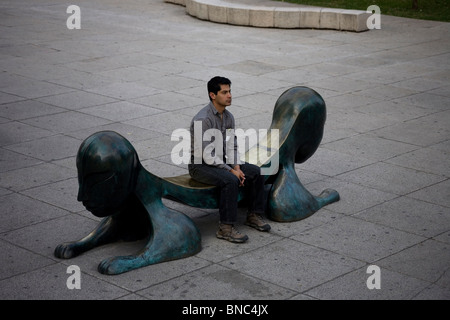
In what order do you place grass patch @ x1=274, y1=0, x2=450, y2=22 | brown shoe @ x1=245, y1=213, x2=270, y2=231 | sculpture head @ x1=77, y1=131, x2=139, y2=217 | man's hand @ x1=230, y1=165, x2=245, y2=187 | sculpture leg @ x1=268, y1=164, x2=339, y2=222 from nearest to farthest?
sculpture head @ x1=77, y1=131, x2=139, y2=217 < man's hand @ x1=230, y1=165, x2=245, y2=187 < brown shoe @ x1=245, y1=213, x2=270, y2=231 < sculpture leg @ x1=268, y1=164, x2=339, y2=222 < grass patch @ x1=274, y1=0, x2=450, y2=22

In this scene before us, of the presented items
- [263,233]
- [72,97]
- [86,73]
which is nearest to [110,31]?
[86,73]

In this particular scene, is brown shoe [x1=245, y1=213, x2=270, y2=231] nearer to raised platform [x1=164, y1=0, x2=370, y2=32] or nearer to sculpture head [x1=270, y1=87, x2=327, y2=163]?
sculpture head [x1=270, y1=87, x2=327, y2=163]

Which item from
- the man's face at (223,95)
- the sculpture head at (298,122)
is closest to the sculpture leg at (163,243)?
the man's face at (223,95)

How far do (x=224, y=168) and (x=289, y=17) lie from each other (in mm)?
10173

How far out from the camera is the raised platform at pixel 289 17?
51.0ft

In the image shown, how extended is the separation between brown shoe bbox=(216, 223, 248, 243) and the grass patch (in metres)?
12.6

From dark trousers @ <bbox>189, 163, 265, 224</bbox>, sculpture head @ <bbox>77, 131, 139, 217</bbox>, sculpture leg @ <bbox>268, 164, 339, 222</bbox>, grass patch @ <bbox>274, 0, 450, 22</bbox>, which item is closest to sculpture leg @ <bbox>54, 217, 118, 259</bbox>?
sculpture head @ <bbox>77, 131, 139, 217</bbox>

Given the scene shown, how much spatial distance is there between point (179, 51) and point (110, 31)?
2565 millimetres

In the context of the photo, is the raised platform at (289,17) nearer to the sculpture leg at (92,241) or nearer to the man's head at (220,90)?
the man's head at (220,90)

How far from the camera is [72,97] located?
34.8 ft

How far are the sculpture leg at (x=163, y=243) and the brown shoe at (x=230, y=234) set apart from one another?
0.26 m

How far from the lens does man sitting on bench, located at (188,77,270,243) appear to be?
6.07m

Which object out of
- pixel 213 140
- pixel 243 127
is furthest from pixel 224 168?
pixel 243 127

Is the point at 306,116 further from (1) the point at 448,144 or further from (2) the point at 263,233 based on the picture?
(1) the point at 448,144
